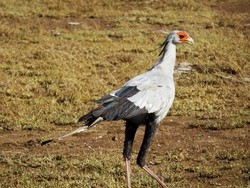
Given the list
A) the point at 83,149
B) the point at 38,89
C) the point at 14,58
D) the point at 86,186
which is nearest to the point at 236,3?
the point at 14,58

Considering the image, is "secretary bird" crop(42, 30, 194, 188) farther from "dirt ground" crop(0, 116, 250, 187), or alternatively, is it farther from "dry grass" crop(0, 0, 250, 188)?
"dirt ground" crop(0, 116, 250, 187)

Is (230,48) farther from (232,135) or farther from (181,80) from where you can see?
(232,135)

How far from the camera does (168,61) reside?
5.16 meters

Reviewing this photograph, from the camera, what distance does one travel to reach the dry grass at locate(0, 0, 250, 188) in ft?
18.3

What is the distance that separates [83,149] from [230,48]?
5.89 meters

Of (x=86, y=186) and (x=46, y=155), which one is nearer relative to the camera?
(x=86, y=186)

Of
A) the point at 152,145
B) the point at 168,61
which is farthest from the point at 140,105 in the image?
the point at 152,145

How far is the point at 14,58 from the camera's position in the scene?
34.8 feet

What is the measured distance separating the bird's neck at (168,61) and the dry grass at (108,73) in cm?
121

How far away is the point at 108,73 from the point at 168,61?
15.2 ft

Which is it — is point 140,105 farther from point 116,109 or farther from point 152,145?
point 152,145

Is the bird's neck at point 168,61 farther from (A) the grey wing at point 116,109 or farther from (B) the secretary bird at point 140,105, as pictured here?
(A) the grey wing at point 116,109

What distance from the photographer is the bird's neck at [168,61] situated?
5094 mm

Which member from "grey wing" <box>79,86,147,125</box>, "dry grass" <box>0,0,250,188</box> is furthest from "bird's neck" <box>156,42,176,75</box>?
"dry grass" <box>0,0,250,188</box>
